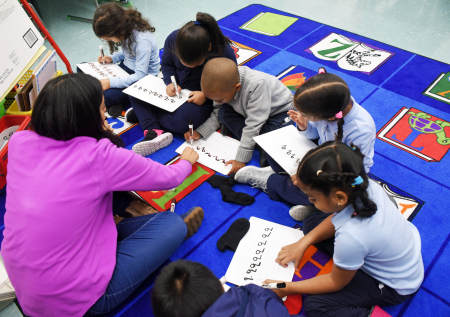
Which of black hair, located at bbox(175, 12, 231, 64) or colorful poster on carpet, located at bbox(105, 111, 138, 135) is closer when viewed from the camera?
black hair, located at bbox(175, 12, 231, 64)

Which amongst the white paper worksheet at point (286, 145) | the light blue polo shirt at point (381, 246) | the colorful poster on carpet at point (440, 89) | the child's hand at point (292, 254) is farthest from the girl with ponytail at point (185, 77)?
the colorful poster on carpet at point (440, 89)

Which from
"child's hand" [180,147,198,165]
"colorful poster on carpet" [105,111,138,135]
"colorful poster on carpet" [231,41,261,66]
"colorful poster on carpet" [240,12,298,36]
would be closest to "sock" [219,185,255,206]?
"child's hand" [180,147,198,165]

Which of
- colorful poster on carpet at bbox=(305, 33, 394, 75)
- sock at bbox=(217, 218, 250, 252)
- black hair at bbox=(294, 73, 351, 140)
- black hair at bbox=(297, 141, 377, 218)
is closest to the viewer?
black hair at bbox=(297, 141, 377, 218)

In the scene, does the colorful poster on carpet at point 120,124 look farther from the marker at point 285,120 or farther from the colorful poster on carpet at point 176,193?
the marker at point 285,120

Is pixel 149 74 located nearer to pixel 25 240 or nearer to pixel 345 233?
pixel 25 240

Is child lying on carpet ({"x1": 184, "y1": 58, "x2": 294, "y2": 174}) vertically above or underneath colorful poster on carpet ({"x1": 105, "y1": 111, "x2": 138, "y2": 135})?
above

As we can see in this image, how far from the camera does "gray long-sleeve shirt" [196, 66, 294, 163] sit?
1.58 metres

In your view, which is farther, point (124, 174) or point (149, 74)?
point (149, 74)

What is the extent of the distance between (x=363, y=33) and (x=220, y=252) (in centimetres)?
230

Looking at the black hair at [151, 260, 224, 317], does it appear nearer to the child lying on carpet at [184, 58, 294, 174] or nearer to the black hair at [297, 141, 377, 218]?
Answer: the black hair at [297, 141, 377, 218]

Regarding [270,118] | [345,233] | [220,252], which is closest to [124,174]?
[220,252]

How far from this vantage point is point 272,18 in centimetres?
293

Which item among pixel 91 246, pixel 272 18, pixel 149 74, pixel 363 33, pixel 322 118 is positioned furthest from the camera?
pixel 272 18

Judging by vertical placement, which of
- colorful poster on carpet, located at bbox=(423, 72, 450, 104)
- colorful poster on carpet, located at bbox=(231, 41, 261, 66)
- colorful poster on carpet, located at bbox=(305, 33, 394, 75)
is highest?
colorful poster on carpet, located at bbox=(231, 41, 261, 66)
